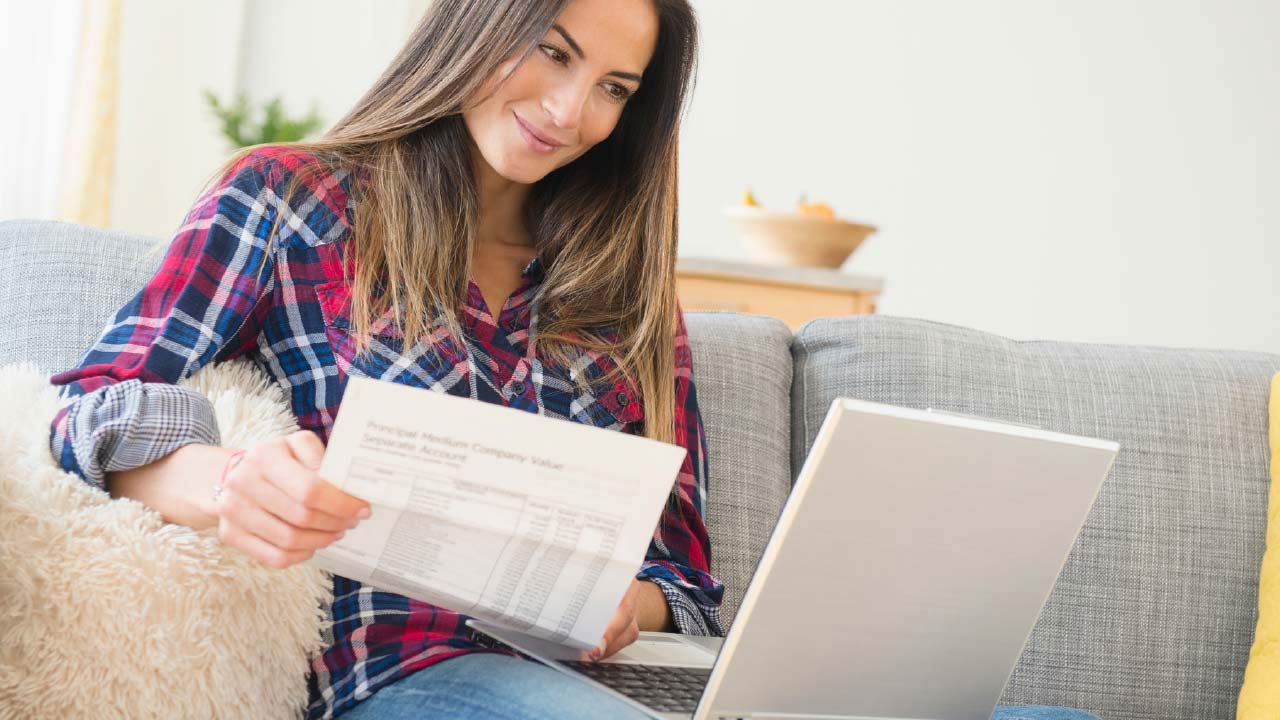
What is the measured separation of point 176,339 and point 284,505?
1.09 ft

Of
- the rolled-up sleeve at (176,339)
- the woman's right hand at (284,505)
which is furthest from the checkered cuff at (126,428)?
the woman's right hand at (284,505)

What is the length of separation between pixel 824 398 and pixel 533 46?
60 cm

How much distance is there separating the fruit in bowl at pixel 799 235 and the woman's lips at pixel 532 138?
1726mm

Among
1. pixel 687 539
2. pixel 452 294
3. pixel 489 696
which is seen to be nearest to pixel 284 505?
pixel 489 696

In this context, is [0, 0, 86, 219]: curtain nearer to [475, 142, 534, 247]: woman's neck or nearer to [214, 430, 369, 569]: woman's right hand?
[475, 142, 534, 247]: woman's neck

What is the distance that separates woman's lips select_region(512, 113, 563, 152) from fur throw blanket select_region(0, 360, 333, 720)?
0.50 m

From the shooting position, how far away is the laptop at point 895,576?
827 mm

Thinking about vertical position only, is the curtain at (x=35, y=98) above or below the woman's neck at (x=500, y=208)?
above

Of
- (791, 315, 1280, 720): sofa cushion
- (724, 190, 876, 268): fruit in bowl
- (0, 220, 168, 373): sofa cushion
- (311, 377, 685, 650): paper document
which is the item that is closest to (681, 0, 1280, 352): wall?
(724, 190, 876, 268): fruit in bowl

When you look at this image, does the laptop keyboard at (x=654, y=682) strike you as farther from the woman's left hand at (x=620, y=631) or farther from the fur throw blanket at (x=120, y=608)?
the fur throw blanket at (x=120, y=608)

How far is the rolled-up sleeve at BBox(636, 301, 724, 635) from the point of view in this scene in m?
1.22

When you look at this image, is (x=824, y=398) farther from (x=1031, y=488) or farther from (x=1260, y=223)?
(x=1260, y=223)

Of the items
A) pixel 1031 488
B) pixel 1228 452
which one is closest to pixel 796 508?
pixel 1031 488

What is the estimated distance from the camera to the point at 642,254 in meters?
1.46
